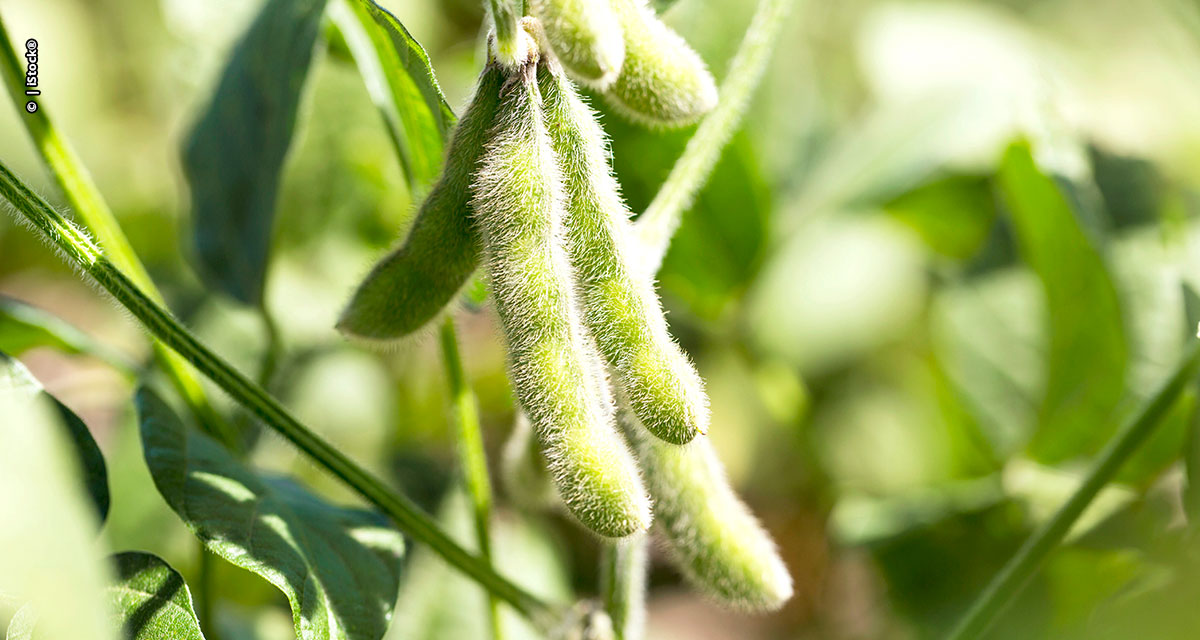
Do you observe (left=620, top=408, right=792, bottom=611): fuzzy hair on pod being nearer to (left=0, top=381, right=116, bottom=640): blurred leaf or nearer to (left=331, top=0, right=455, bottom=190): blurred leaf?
(left=331, top=0, right=455, bottom=190): blurred leaf

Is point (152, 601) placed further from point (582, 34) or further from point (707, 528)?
point (582, 34)

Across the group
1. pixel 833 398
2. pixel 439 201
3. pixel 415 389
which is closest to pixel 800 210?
pixel 833 398

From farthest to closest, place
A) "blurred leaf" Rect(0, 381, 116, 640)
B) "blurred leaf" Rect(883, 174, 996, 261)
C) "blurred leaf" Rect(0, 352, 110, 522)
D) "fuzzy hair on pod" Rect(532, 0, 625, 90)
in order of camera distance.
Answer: "blurred leaf" Rect(883, 174, 996, 261) < "blurred leaf" Rect(0, 352, 110, 522) < "fuzzy hair on pod" Rect(532, 0, 625, 90) < "blurred leaf" Rect(0, 381, 116, 640)

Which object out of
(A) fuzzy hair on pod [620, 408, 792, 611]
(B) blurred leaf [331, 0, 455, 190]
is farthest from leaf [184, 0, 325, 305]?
(A) fuzzy hair on pod [620, 408, 792, 611]

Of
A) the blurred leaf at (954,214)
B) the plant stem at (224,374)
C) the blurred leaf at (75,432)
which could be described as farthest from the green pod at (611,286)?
the blurred leaf at (954,214)

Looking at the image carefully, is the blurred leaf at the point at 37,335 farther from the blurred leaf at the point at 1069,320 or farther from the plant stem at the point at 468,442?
the blurred leaf at the point at 1069,320

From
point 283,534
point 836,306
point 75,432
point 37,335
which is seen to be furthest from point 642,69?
point 836,306
